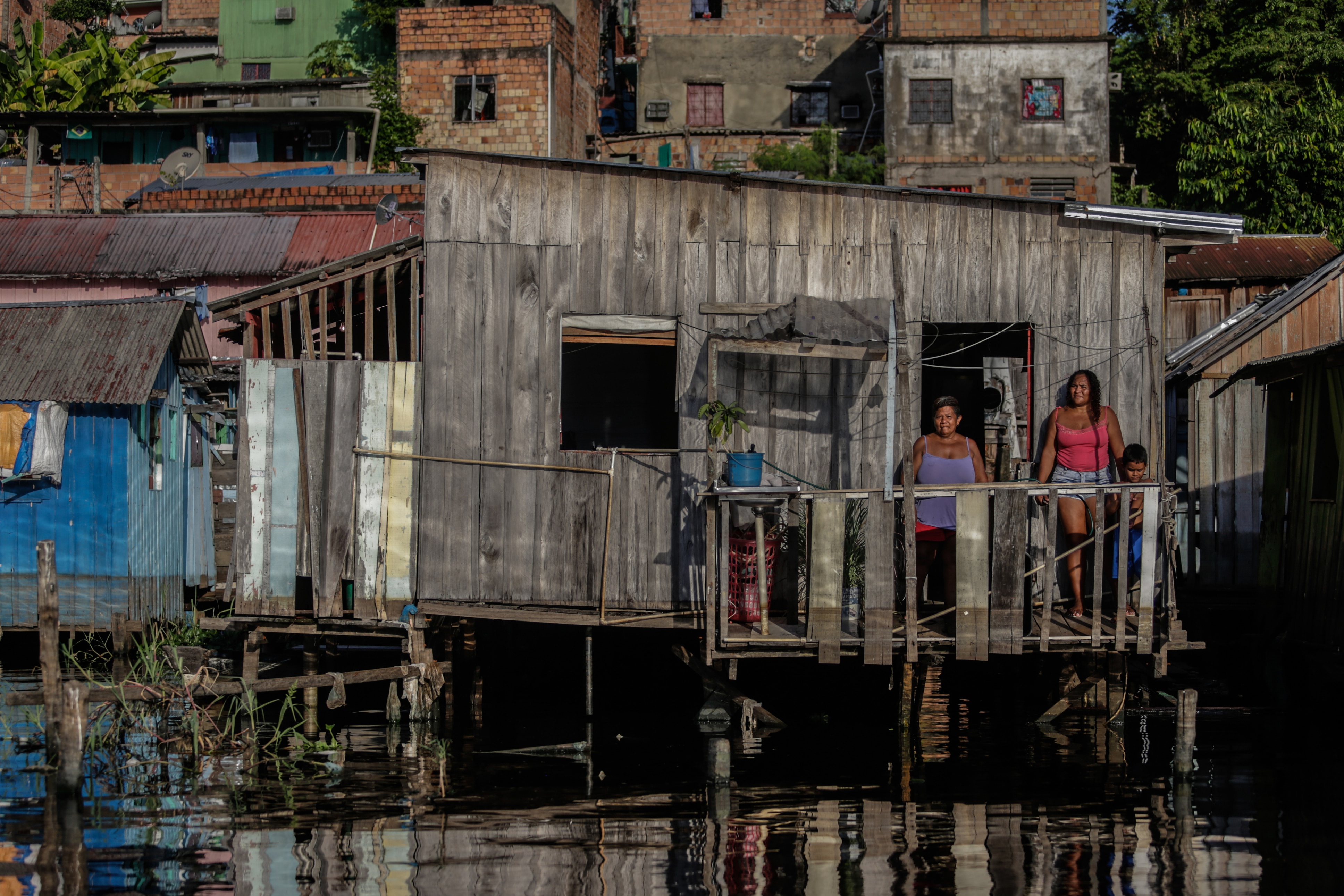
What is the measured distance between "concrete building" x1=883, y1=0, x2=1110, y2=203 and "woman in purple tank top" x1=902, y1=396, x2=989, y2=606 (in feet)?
68.2

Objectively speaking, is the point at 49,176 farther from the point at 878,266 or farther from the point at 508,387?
the point at 878,266

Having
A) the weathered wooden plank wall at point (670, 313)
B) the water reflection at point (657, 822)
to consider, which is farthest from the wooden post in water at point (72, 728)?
the weathered wooden plank wall at point (670, 313)

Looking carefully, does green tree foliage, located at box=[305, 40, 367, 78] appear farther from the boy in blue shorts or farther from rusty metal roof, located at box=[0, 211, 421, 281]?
the boy in blue shorts

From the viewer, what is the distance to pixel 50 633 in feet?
33.2

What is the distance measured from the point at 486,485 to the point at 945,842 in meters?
5.16

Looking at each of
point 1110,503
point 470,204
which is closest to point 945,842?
point 1110,503

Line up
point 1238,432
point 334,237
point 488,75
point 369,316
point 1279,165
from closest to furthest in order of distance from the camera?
point 369,316 → point 1238,432 → point 334,237 → point 1279,165 → point 488,75

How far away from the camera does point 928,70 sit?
30953 mm

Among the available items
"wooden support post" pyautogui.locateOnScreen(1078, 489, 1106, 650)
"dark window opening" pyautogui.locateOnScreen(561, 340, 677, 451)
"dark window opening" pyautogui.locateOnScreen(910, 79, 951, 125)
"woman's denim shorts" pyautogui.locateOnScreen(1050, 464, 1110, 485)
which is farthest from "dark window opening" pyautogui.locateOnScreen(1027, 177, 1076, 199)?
"wooden support post" pyautogui.locateOnScreen(1078, 489, 1106, 650)

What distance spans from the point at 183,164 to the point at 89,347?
16.2 m

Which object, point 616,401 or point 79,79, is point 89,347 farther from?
point 79,79

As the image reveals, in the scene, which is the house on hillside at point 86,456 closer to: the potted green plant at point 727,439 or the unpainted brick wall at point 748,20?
the potted green plant at point 727,439

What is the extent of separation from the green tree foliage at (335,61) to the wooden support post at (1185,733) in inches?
1264

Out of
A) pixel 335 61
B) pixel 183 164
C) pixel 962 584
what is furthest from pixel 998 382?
pixel 335 61
